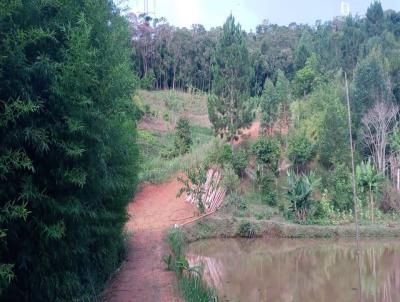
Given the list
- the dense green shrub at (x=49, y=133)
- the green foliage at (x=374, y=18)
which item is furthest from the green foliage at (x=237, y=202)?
the green foliage at (x=374, y=18)

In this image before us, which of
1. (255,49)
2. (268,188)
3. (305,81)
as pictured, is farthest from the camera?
(255,49)

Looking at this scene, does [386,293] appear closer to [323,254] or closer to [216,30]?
[323,254]

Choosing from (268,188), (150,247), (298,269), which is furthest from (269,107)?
(150,247)

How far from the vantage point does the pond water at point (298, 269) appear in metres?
9.46

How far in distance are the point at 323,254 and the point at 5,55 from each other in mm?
11609

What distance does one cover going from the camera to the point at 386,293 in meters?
9.70

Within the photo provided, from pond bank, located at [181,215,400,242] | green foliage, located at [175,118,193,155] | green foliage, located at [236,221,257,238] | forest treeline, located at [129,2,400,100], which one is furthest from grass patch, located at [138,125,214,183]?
forest treeline, located at [129,2,400,100]

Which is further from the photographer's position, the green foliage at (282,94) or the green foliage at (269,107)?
the green foliage at (282,94)

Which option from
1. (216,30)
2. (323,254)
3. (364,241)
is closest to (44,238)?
(323,254)

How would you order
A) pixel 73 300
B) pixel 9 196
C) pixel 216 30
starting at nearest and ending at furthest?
pixel 9 196
pixel 73 300
pixel 216 30

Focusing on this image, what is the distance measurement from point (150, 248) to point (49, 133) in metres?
7.44

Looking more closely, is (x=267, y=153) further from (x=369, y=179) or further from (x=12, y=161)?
(x=12, y=161)

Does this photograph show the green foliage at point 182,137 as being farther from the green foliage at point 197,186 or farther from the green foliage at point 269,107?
the green foliage at point 197,186

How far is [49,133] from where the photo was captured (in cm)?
425
